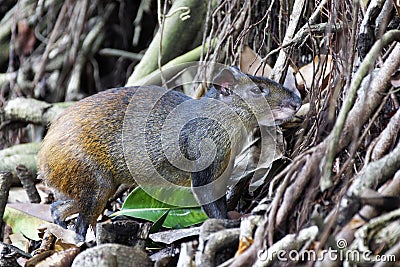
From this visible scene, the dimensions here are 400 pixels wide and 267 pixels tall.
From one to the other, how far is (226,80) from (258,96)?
0.59 feet

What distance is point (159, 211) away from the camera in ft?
10.6

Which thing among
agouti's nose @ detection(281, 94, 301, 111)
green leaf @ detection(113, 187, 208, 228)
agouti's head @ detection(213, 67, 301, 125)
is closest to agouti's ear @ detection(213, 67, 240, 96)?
agouti's head @ detection(213, 67, 301, 125)

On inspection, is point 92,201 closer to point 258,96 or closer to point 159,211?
point 159,211

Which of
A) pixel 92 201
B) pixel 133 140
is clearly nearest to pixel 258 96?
pixel 133 140

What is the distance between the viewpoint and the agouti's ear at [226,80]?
11.1 feet

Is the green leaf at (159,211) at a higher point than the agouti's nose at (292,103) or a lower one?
lower

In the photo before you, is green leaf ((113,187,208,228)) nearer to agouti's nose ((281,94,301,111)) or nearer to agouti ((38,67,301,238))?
agouti ((38,67,301,238))

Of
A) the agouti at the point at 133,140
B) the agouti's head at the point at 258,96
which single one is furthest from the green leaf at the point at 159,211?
the agouti's head at the point at 258,96

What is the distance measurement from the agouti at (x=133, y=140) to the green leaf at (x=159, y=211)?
85mm

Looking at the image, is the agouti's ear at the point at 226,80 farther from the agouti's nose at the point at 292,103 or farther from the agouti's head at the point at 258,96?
the agouti's nose at the point at 292,103

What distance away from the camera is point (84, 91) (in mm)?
6711

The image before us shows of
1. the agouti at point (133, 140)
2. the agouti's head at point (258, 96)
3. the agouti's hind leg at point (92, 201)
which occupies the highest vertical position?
the agouti's head at point (258, 96)

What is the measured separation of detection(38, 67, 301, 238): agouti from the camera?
3.36m

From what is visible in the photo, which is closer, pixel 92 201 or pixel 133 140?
pixel 92 201
